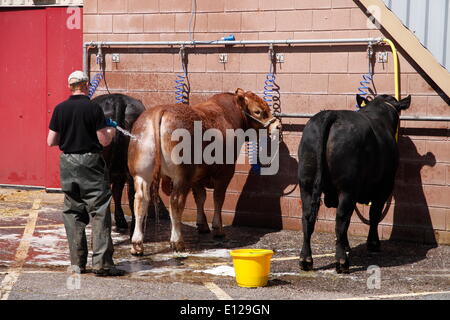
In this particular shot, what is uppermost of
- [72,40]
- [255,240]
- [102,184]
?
[72,40]

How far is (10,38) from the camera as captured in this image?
14.7m

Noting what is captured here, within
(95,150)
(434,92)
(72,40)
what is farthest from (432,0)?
(72,40)

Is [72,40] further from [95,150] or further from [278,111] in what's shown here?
[95,150]

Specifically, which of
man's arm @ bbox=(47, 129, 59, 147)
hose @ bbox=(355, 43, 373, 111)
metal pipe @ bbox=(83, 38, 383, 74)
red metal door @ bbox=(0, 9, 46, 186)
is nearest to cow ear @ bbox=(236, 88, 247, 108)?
metal pipe @ bbox=(83, 38, 383, 74)

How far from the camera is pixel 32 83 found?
1460 cm

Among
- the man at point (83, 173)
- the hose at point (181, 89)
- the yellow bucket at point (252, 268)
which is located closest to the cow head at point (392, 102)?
the hose at point (181, 89)

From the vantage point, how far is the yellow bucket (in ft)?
27.3

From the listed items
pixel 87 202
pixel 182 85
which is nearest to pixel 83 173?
pixel 87 202

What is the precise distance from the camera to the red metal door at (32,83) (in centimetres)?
1423

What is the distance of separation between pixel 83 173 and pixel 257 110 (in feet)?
11.0

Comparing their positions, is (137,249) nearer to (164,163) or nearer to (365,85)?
(164,163)

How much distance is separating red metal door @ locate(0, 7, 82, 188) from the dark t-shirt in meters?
5.40
